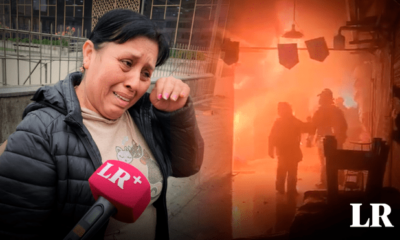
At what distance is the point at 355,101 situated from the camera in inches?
67.9

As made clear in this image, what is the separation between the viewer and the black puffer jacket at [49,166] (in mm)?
789

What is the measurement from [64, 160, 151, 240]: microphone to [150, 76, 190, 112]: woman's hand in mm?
305

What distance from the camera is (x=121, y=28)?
3.01ft

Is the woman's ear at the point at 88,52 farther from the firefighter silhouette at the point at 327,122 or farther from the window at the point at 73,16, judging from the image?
the window at the point at 73,16

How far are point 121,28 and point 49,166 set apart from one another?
20.9 inches

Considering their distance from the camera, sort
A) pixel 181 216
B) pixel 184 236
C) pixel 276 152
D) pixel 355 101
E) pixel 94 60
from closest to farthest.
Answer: pixel 94 60, pixel 355 101, pixel 276 152, pixel 184 236, pixel 181 216

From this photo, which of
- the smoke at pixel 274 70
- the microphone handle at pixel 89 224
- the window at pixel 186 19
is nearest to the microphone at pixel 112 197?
the microphone handle at pixel 89 224

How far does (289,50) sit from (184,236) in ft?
5.74

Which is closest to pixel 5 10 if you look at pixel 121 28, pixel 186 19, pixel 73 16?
pixel 73 16

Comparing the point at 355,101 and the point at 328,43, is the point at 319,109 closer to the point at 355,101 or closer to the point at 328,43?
the point at 355,101

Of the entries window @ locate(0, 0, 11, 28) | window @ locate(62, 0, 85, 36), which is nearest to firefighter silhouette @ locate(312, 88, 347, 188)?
window @ locate(62, 0, 85, 36)

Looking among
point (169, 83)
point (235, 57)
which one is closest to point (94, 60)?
point (169, 83)

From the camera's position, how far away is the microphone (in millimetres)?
599

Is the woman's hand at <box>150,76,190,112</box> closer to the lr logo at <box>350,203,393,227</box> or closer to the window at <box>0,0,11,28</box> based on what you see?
the lr logo at <box>350,203,393,227</box>
